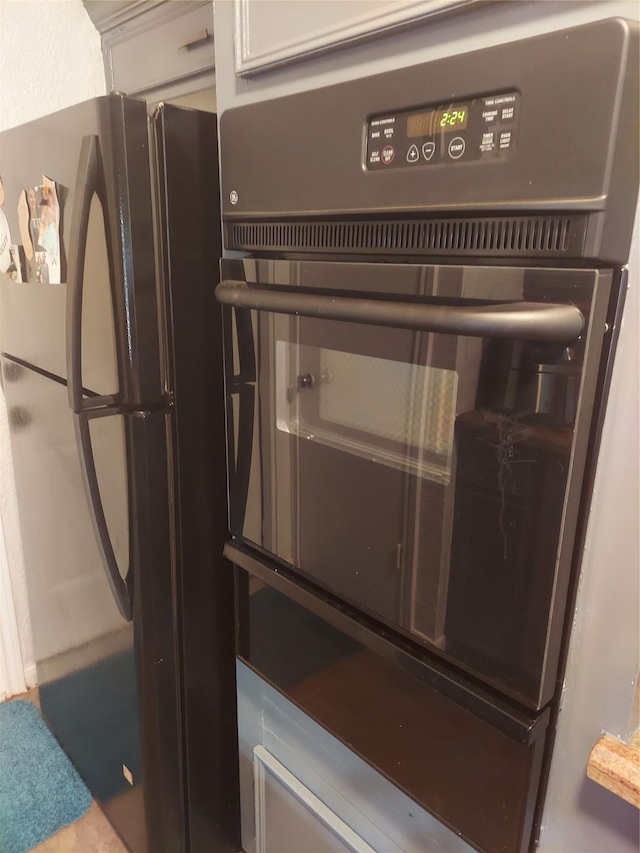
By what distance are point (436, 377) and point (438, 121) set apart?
263 mm

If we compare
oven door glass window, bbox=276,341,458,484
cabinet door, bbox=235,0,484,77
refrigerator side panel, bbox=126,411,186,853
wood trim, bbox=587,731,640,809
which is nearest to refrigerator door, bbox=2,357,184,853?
refrigerator side panel, bbox=126,411,186,853

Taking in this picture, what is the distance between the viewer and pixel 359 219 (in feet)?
2.47

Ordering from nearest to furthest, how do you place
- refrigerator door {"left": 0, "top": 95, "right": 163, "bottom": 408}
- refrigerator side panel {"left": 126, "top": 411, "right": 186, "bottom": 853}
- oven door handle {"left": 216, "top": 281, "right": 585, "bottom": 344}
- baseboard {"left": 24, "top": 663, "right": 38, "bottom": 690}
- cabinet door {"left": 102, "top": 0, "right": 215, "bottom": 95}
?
oven door handle {"left": 216, "top": 281, "right": 585, "bottom": 344} < refrigerator door {"left": 0, "top": 95, "right": 163, "bottom": 408} < refrigerator side panel {"left": 126, "top": 411, "right": 186, "bottom": 853} < cabinet door {"left": 102, "top": 0, "right": 215, "bottom": 95} < baseboard {"left": 24, "top": 663, "right": 38, "bottom": 690}

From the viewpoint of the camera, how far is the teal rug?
1.49m

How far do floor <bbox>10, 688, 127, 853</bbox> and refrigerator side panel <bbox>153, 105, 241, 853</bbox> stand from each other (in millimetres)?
298

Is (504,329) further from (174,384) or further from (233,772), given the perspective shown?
(233,772)

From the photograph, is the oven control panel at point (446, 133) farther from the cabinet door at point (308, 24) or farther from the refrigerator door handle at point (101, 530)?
the refrigerator door handle at point (101, 530)

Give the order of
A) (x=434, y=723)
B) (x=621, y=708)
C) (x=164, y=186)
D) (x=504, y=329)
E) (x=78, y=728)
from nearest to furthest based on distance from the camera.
→ 1. (x=504, y=329)
2. (x=621, y=708)
3. (x=434, y=723)
4. (x=164, y=186)
5. (x=78, y=728)

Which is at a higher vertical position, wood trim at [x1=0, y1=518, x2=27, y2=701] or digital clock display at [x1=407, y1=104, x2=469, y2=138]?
digital clock display at [x1=407, y1=104, x2=469, y2=138]

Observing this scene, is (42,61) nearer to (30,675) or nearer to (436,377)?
(436,377)

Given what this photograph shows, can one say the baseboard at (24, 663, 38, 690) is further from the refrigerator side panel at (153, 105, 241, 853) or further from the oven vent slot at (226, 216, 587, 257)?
the oven vent slot at (226, 216, 587, 257)

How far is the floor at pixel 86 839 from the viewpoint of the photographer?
1453 millimetres

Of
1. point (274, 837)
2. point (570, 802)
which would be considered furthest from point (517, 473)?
point (274, 837)

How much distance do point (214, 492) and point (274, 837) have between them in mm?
698
